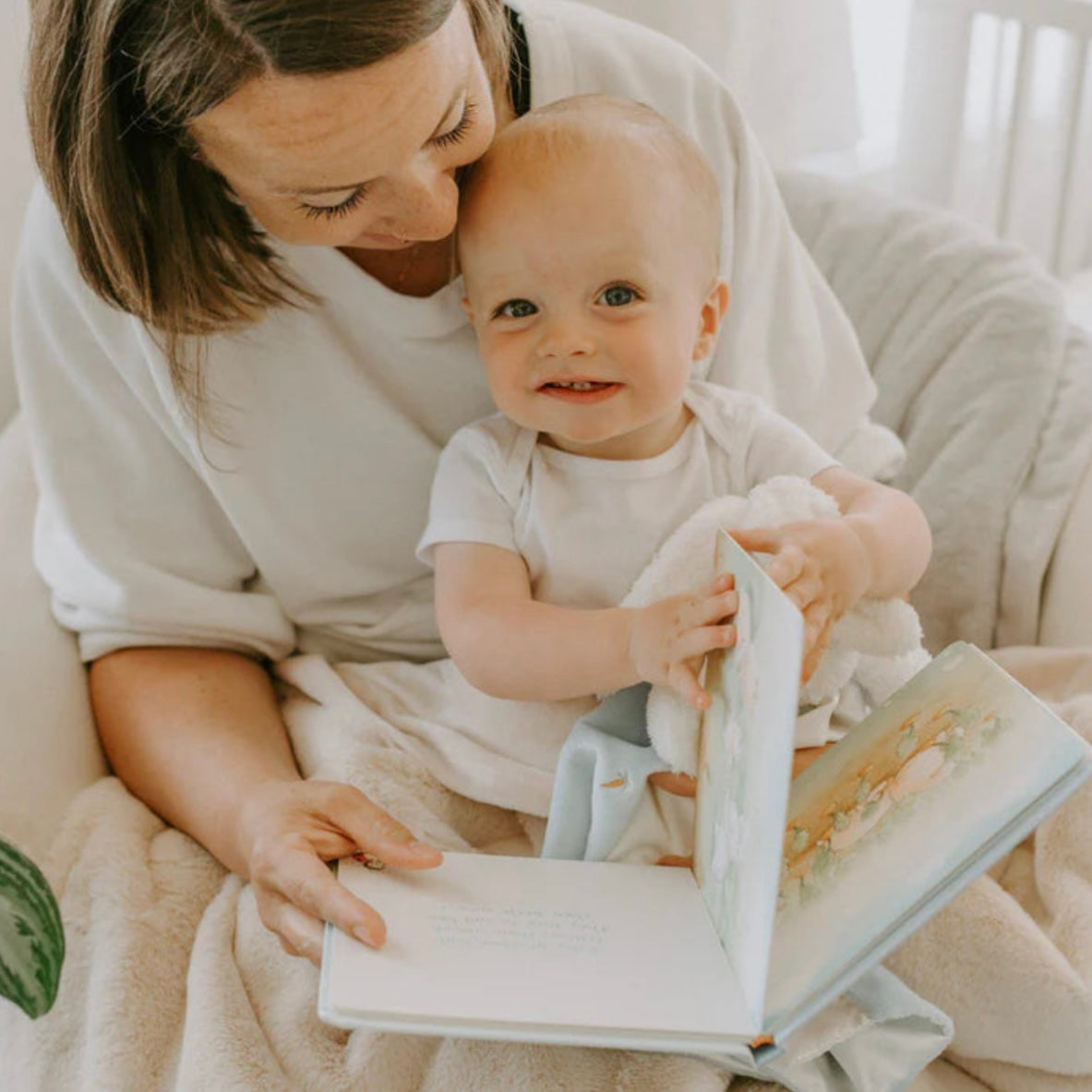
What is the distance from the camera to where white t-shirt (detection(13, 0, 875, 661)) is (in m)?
1.21

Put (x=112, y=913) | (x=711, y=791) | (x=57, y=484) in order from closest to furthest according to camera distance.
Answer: (x=711, y=791) → (x=112, y=913) → (x=57, y=484)

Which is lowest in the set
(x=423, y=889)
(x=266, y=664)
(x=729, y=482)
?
(x=266, y=664)

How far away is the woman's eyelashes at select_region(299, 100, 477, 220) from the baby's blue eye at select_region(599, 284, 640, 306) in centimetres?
14

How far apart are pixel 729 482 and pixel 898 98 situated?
1465 millimetres

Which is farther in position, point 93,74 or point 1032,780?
point 93,74

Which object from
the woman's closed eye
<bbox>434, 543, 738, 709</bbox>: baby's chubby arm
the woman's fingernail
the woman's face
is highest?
the woman's face

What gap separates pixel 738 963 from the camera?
2.96ft

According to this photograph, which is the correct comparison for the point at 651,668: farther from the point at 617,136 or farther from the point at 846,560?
the point at 617,136

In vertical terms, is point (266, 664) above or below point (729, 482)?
below

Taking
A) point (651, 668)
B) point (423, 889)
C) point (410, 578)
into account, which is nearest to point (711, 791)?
point (651, 668)

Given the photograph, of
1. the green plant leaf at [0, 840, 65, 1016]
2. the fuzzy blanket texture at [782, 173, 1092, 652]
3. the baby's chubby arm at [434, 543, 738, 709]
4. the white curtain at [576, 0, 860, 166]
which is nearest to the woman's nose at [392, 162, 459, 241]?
the baby's chubby arm at [434, 543, 738, 709]

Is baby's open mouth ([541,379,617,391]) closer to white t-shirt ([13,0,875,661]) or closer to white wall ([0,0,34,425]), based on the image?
white t-shirt ([13,0,875,661])

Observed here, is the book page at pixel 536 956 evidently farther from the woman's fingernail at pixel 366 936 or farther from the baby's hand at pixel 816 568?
the baby's hand at pixel 816 568

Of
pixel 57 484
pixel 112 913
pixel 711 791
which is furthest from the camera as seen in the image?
pixel 57 484
